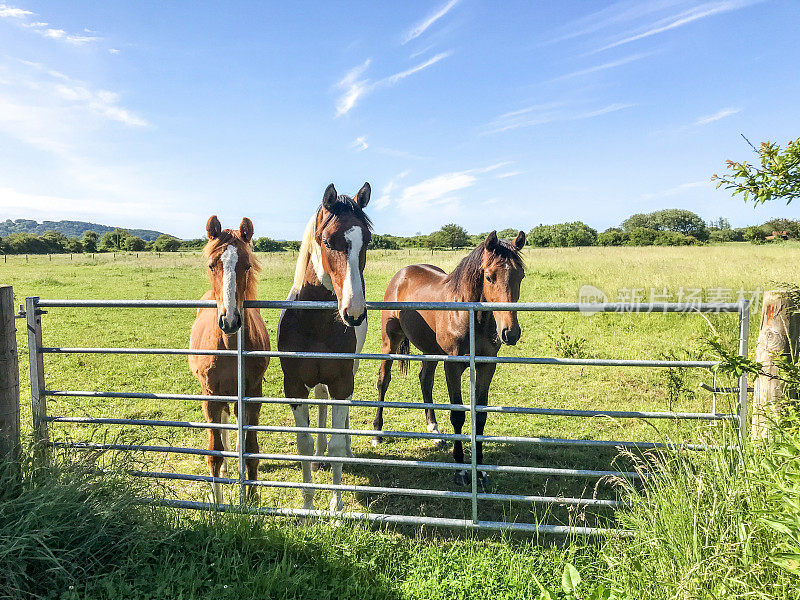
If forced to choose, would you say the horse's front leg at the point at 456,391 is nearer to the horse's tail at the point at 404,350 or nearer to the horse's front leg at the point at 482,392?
the horse's front leg at the point at 482,392

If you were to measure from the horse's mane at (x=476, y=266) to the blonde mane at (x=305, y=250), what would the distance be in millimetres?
1561

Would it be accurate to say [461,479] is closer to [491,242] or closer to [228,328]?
[491,242]

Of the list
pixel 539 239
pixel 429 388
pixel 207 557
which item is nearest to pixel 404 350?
pixel 429 388

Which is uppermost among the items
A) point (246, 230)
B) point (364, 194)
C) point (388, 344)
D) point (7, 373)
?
point (364, 194)

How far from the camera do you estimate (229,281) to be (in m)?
3.03

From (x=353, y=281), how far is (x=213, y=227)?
115 centimetres

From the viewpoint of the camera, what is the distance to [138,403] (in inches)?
250

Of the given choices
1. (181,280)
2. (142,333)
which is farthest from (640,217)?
(142,333)

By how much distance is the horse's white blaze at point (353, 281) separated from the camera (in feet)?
9.44

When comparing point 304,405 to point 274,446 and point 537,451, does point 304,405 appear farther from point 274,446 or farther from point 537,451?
point 537,451

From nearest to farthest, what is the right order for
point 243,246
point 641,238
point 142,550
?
point 142,550 → point 243,246 → point 641,238

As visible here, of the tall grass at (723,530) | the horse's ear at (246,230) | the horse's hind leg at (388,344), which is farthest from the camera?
the horse's hind leg at (388,344)

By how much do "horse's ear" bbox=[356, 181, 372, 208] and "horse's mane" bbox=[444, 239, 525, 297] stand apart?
129cm

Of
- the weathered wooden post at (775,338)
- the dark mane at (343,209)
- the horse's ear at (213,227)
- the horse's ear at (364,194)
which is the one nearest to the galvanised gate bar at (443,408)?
the weathered wooden post at (775,338)
